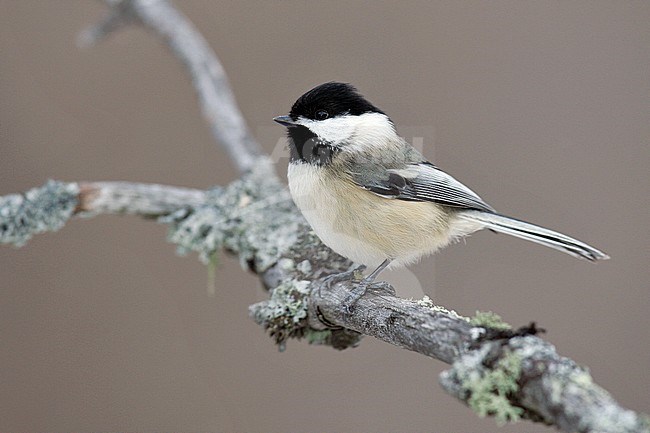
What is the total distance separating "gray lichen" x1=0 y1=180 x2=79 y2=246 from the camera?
196 cm

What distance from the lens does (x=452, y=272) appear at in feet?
9.61

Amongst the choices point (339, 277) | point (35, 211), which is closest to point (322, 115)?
point (339, 277)

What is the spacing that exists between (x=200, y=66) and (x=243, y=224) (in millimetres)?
840

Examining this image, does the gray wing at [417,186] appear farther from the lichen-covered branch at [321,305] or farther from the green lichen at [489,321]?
the green lichen at [489,321]

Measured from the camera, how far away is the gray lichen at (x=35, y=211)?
196cm

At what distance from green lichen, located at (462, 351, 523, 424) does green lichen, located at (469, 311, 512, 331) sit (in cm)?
10

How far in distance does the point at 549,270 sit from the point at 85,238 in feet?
6.85

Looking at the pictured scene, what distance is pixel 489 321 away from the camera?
1.17 metres

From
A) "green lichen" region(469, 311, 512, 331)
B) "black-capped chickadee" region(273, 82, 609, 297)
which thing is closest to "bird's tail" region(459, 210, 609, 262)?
"black-capped chickadee" region(273, 82, 609, 297)

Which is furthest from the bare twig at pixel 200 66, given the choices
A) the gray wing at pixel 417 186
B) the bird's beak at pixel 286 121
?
the gray wing at pixel 417 186

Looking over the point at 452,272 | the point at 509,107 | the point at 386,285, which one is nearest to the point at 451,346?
the point at 386,285

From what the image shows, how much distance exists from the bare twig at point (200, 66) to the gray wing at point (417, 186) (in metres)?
0.71

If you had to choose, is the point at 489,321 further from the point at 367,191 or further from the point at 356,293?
the point at 367,191

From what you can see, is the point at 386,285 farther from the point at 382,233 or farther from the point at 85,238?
the point at 85,238
